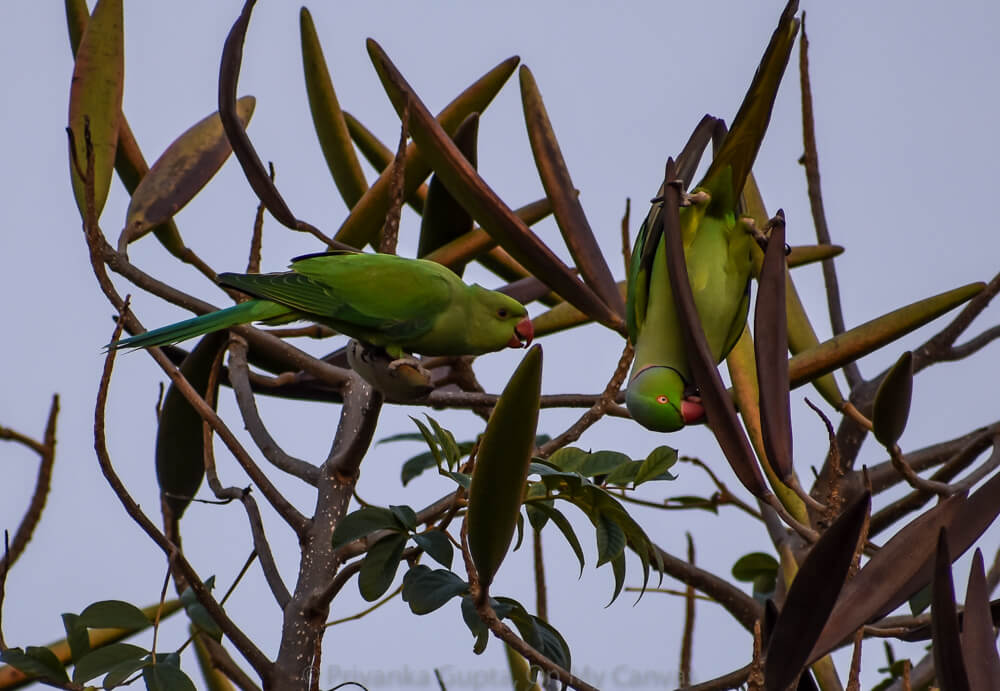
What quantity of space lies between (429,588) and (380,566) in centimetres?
7

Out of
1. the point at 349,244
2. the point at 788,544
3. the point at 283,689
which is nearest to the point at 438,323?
the point at 349,244

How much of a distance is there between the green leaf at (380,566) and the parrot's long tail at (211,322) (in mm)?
448

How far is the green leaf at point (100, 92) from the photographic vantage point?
1568 mm

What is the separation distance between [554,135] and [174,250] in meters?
0.77

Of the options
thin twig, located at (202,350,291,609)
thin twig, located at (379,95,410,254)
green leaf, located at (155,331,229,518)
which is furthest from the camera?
green leaf, located at (155,331,229,518)

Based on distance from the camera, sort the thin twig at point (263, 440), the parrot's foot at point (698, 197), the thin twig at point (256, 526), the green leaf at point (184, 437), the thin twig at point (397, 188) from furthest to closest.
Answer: the green leaf at point (184, 437), the thin twig at point (263, 440), the thin twig at point (256, 526), the thin twig at point (397, 188), the parrot's foot at point (698, 197)

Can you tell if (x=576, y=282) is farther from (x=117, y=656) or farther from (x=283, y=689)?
(x=117, y=656)

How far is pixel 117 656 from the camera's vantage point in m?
1.40

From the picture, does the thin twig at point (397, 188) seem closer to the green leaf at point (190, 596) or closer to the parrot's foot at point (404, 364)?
the parrot's foot at point (404, 364)

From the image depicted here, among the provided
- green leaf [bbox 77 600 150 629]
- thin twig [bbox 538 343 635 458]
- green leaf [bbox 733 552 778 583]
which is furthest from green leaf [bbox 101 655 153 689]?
green leaf [bbox 733 552 778 583]

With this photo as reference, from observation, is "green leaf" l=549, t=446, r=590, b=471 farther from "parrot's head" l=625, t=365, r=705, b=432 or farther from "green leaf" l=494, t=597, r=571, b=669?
"parrot's head" l=625, t=365, r=705, b=432

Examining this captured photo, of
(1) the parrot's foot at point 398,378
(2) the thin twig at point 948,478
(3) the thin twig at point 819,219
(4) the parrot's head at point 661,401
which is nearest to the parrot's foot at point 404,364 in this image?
(1) the parrot's foot at point 398,378

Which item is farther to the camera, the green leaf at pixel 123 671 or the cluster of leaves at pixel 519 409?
the green leaf at pixel 123 671

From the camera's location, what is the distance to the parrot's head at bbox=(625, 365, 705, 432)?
1.02m
